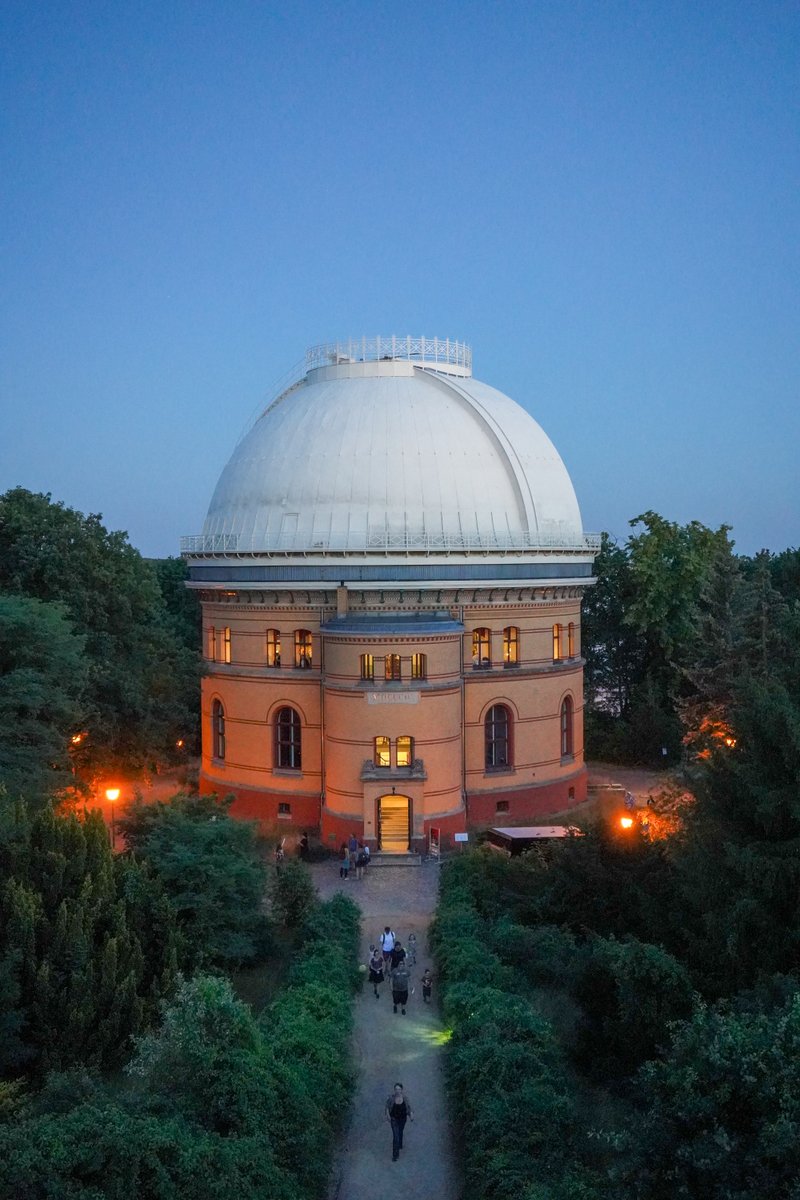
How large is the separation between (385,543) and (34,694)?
11.5 metres

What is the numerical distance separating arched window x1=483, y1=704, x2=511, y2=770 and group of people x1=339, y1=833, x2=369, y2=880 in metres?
5.86

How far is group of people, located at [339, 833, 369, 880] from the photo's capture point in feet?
94.9

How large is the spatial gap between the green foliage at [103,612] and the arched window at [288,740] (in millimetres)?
3346

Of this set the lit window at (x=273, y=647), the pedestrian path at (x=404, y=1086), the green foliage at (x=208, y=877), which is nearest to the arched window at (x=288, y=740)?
the lit window at (x=273, y=647)

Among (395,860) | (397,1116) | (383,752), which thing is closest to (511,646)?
(383,752)

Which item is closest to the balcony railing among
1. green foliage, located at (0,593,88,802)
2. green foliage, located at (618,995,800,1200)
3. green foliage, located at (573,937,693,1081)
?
green foliage, located at (0,593,88,802)

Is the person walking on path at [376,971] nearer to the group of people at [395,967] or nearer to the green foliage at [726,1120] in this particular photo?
the group of people at [395,967]

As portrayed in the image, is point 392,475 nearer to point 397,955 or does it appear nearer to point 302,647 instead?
point 302,647

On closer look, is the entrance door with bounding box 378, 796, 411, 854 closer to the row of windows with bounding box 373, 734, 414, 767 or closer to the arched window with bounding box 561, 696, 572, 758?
the row of windows with bounding box 373, 734, 414, 767

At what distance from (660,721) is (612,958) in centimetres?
2823

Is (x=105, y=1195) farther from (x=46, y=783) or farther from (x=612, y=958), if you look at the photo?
(x=46, y=783)

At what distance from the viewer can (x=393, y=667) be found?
31.6m

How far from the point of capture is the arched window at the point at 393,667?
103 ft

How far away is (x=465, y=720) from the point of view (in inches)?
1325
